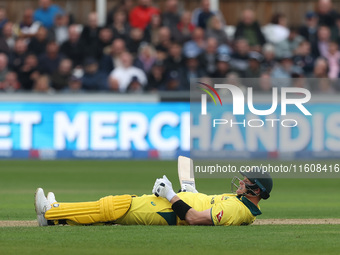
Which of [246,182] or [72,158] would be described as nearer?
[246,182]

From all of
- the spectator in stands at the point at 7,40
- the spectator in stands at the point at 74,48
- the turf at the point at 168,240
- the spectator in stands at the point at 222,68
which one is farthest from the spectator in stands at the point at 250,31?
the turf at the point at 168,240

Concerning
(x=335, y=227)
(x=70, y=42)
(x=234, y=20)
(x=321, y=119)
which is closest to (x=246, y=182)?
(x=335, y=227)

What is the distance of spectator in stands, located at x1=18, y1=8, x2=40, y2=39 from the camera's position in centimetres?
2469

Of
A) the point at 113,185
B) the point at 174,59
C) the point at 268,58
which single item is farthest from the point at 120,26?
the point at 113,185

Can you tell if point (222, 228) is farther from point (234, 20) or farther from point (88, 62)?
point (234, 20)

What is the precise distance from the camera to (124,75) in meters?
23.6

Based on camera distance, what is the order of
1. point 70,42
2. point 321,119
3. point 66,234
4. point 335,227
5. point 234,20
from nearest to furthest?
1. point 66,234
2. point 335,227
3. point 321,119
4. point 70,42
5. point 234,20

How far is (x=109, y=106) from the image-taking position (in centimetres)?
2300

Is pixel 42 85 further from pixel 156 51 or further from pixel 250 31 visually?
pixel 250 31

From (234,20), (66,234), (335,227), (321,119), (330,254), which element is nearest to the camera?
(330,254)

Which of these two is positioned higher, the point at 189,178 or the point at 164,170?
the point at 189,178

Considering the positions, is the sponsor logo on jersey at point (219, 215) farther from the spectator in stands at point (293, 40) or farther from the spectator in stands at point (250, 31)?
the spectator in stands at point (293, 40)

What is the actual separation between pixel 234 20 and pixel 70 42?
6227 millimetres

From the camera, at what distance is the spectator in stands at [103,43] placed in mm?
24156
